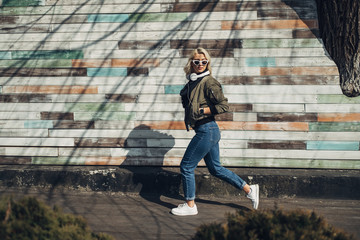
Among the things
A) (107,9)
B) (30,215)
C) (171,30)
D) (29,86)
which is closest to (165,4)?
(171,30)

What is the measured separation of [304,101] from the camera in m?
5.66

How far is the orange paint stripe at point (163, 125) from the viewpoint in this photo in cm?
589

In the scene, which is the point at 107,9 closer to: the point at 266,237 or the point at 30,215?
the point at 30,215

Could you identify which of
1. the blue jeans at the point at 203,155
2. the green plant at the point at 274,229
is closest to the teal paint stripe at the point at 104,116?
the blue jeans at the point at 203,155

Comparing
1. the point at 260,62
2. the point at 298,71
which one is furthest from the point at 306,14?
the point at 260,62

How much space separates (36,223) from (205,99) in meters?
2.45

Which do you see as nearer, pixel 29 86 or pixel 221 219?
pixel 221 219

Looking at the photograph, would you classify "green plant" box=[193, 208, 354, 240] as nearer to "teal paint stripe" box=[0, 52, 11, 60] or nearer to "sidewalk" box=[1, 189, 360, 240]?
"sidewalk" box=[1, 189, 360, 240]

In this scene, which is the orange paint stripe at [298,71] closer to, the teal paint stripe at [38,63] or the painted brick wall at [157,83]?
the painted brick wall at [157,83]

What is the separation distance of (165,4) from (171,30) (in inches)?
14.4

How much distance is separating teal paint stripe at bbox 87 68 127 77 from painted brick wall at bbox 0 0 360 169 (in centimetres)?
1

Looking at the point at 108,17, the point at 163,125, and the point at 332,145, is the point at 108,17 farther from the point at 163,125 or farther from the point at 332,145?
the point at 332,145

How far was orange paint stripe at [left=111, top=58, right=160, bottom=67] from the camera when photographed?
5828 mm

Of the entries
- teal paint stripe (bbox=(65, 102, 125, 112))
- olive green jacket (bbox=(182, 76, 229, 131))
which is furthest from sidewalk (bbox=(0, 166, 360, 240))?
olive green jacket (bbox=(182, 76, 229, 131))
